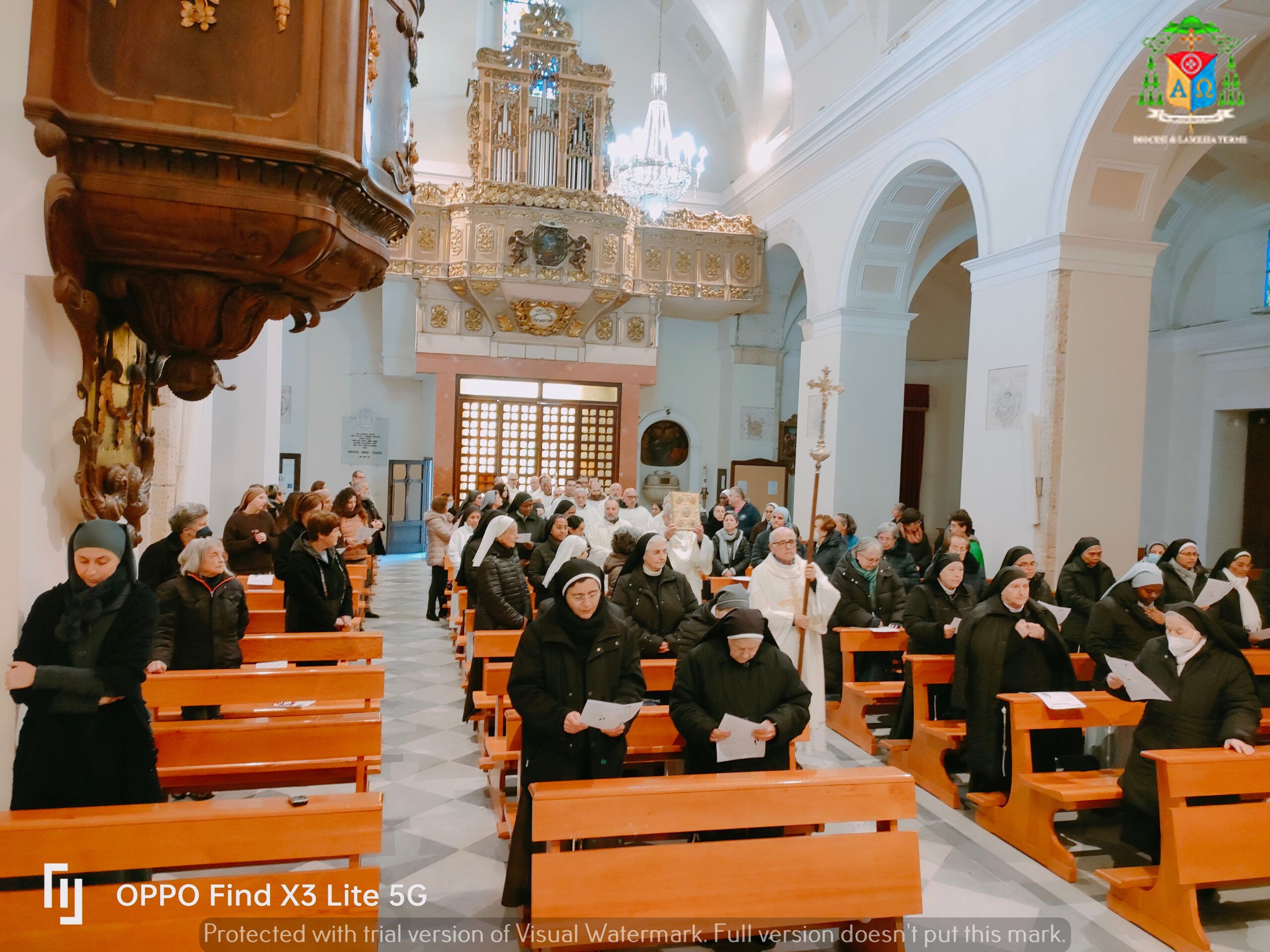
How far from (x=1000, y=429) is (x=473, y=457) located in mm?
10013

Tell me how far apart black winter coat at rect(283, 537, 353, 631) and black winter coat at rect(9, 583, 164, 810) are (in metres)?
2.38

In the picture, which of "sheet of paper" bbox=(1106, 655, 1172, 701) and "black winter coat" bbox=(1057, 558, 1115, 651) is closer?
"sheet of paper" bbox=(1106, 655, 1172, 701)

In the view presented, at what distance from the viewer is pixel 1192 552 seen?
655 centimetres

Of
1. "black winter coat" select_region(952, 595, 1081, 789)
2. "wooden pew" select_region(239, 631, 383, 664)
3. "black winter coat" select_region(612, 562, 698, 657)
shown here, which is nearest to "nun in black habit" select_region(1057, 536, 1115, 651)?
"black winter coat" select_region(952, 595, 1081, 789)

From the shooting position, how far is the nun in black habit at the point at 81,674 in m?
2.71

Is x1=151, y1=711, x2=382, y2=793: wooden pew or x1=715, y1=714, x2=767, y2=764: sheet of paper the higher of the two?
x1=715, y1=714, x2=767, y2=764: sheet of paper

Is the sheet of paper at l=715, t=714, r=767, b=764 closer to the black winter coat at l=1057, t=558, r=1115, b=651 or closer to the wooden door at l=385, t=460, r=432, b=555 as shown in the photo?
the black winter coat at l=1057, t=558, r=1115, b=651

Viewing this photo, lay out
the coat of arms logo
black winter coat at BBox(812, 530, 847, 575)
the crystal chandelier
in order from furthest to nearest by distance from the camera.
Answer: the crystal chandelier → black winter coat at BBox(812, 530, 847, 575) → the coat of arms logo

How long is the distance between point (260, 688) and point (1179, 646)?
449 centimetres

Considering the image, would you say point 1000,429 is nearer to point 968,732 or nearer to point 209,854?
point 968,732

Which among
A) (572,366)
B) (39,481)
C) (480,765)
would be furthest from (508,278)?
(39,481)

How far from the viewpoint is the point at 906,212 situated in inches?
457

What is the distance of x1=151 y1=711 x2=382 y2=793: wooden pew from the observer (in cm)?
375

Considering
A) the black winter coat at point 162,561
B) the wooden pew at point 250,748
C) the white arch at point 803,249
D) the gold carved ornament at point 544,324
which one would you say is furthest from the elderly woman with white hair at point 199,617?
the gold carved ornament at point 544,324
